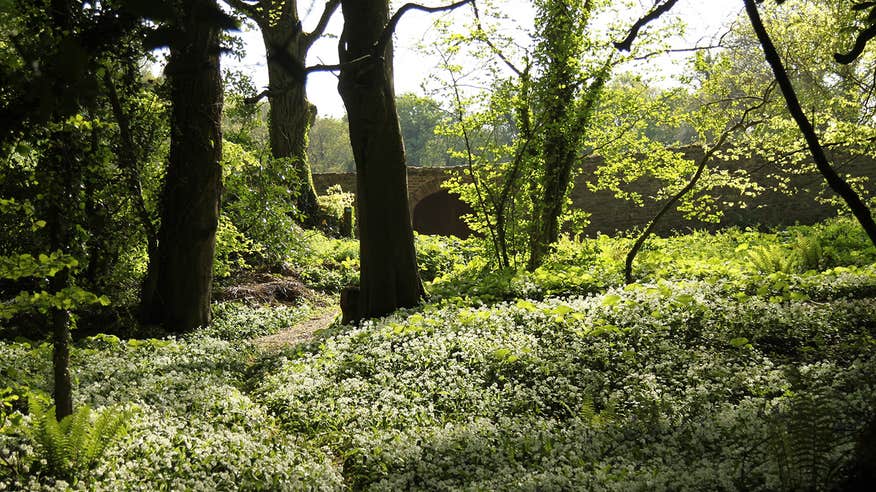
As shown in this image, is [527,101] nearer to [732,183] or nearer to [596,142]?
[596,142]

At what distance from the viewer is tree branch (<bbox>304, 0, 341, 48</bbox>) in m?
19.3

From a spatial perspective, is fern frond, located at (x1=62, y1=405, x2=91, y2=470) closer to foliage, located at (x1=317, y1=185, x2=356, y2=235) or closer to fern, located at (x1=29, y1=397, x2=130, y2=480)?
fern, located at (x1=29, y1=397, x2=130, y2=480)

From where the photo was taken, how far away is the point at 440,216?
31406 mm

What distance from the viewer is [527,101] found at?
439 inches

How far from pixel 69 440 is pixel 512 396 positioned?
342cm

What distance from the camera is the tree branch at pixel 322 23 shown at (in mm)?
19263

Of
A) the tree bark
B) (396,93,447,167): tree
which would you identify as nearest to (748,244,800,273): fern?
the tree bark

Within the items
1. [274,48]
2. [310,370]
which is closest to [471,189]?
[310,370]

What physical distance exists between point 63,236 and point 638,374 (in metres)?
4.73

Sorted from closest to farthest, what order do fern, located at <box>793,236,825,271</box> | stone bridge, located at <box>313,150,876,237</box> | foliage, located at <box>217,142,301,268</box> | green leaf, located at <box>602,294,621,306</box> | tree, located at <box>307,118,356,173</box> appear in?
green leaf, located at <box>602,294,621,306</box> → fern, located at <box>793,236,825,271</box> → foliage, located at <box>217,142,301,268</box> → stone bridge, located at <box>313,150,876,237</box> → tree, located at <box>307,118,356,173</box>

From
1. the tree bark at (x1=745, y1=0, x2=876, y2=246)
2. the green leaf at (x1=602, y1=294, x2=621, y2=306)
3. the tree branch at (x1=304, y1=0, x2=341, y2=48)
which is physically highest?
the tree branch at (x1=304, y1=0, x2=341, y2=48)

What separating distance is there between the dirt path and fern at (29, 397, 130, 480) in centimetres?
483

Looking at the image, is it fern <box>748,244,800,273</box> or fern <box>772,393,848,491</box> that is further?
fern <box>748,244,800,273</box>

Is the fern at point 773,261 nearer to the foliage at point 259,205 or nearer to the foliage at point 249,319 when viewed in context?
the foliage at point 249,319
